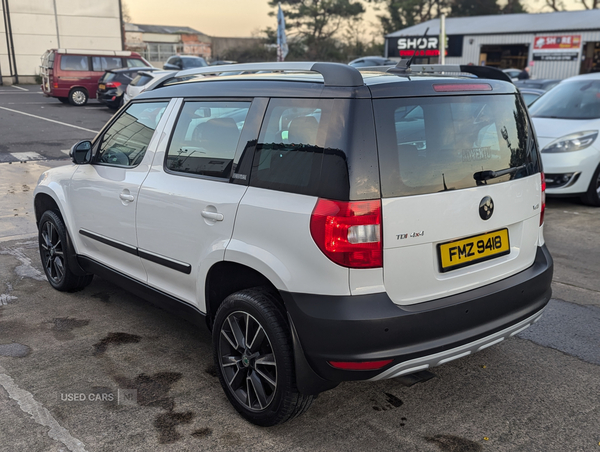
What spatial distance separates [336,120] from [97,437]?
1.91 m

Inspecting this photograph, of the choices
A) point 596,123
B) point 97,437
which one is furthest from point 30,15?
point 97,437

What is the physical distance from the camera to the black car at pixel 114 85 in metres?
19.8

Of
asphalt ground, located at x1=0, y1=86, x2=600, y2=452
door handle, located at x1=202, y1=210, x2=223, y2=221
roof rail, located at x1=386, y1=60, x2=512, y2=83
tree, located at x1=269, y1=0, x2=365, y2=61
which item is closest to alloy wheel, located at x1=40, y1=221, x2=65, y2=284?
asphalt ground, located at x1=0, y1=86, x2=600, y2=452

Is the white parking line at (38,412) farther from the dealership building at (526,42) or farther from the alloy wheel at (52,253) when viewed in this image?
the dealership building at (526,42)

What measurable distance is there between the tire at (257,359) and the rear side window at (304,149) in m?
0.58

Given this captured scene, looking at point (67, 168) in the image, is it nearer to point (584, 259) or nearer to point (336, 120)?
point (336, 120)

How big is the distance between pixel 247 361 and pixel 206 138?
126cm

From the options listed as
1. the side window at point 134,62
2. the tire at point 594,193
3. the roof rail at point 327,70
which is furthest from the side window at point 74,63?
the roof rail at point 327,70

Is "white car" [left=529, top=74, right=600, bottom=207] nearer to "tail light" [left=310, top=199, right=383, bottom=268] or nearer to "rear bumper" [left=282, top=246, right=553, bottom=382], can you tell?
"rear bumper" [left=282, top=246, right=553, bottom=382]

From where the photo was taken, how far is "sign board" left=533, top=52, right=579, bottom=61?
107ft

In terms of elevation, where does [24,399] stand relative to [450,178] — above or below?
below

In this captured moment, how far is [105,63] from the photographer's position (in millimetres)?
22359

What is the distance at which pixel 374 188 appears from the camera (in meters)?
2.54

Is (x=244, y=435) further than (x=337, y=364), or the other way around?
(x=244, y=435)
